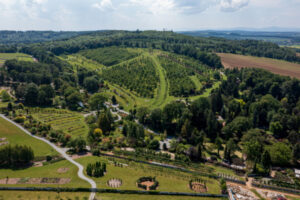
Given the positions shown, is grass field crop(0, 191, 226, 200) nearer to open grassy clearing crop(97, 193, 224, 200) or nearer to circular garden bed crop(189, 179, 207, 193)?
open grassy clearing crop(97, 193, 224, 200)

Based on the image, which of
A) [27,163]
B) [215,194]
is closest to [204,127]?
[215,194]

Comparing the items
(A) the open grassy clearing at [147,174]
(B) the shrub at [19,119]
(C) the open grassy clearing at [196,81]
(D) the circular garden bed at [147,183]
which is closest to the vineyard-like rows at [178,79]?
(C) the open grassy clearing at [196,81]

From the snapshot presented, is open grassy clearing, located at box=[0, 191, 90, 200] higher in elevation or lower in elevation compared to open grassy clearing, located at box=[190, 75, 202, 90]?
lower

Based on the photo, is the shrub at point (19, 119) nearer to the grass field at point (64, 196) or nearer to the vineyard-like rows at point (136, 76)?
the grass field at point (64, 196)

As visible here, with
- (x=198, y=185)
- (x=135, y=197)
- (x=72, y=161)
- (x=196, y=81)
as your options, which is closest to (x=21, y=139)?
(x=72, y=161)

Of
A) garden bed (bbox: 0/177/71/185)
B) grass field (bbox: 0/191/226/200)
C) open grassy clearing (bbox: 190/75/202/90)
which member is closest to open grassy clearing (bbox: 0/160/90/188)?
garden bed (bbox: 0/177/71/185)

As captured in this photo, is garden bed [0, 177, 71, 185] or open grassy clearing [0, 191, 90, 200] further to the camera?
garden bed [0, 177, 71, 185]
